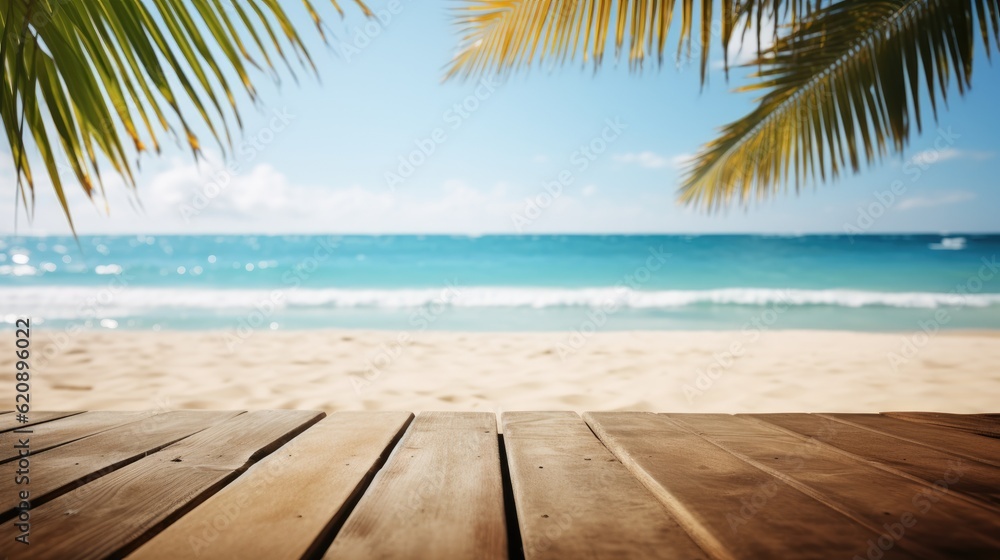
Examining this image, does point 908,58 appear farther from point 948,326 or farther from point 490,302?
point 490,302

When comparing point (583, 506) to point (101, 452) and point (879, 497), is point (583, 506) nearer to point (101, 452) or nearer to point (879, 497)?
point (879, 497)

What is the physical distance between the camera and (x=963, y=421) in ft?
4.46

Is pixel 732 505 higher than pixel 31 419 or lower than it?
lower

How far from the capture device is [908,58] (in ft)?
7.00

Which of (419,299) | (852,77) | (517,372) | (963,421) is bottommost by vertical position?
(517,372)

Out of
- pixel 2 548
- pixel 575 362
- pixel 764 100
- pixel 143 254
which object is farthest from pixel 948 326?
pixel 143 254

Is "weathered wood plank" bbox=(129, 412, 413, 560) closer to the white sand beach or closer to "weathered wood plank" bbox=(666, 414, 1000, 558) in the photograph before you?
"weathered wood plank" bbox=(666, 414, 1000, 558)

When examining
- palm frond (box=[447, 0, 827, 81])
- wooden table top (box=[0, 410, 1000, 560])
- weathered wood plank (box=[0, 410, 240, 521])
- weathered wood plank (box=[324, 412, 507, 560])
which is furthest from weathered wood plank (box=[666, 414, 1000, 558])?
weathered wood plank (box=[0, 410, 240, 521])

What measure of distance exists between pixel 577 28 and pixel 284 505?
1597mm

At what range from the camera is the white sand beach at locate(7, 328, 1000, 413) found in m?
3.48

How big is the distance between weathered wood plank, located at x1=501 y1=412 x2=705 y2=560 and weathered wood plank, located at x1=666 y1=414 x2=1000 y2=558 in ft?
0.64

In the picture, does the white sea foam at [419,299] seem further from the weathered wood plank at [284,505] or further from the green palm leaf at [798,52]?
the weathered wood plank at [284,505]

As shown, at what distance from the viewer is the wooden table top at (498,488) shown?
0.67m

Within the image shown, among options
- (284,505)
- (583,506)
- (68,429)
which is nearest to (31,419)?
(68,429)
